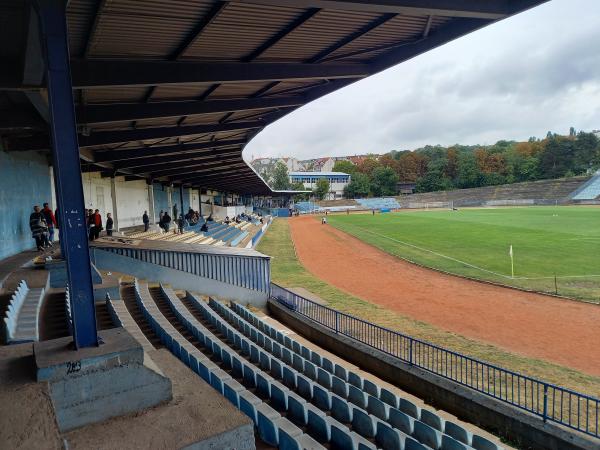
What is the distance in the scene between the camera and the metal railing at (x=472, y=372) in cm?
720

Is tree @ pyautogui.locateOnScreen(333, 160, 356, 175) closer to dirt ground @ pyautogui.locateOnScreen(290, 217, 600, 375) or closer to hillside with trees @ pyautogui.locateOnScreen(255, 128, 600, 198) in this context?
hillside with trees @ pyautogui.locateOnScreen(255, 128, 600, 198)

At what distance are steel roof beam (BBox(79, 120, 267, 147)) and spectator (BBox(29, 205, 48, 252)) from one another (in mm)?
2823

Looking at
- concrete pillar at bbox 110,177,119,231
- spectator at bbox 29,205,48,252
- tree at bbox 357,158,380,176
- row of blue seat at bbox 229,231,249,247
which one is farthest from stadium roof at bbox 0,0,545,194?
tree at bbox 357,158,380,176

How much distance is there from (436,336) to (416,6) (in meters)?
9.77

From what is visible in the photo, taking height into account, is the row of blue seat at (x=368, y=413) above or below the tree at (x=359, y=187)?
below

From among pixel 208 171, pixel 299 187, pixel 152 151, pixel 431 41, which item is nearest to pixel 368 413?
pixel 431 41

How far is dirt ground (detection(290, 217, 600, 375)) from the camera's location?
38.5 feet

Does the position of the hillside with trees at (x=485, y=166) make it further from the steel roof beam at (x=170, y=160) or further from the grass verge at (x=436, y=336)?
the grass verge at (x=436, y=336)

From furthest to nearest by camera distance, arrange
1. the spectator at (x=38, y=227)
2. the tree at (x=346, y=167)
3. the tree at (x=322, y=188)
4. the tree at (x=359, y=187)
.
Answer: the tree at (x=346, y=167), the tree at (x=359, y=187), the tree at (x=322, y=188), the spectator at (x=38, y=227)

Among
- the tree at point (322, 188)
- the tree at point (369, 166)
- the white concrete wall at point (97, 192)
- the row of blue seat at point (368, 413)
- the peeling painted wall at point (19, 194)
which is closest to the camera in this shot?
the row of blue seat at point (368, 413)

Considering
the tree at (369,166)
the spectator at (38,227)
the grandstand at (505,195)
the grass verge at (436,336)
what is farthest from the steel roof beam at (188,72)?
the tree at (369,166)

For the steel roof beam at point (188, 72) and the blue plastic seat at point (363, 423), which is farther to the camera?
the steel roof beam at point (188, 72)

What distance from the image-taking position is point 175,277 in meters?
14.7

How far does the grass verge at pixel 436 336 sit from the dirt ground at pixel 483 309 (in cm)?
55
